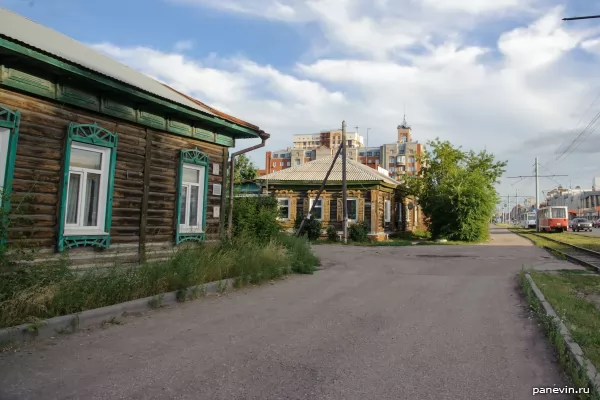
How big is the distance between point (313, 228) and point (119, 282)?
21.5m

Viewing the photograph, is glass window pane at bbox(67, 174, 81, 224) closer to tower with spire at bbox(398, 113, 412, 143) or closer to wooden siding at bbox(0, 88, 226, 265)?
wooden siding at bbox(0, 88, 226, 265)

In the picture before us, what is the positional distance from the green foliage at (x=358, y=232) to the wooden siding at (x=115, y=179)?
638 inches

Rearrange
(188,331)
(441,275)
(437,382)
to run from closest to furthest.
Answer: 1. (437,382)
2. (188,331)
3. (441,275)

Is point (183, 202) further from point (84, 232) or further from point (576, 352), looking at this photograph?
point (576, 352)

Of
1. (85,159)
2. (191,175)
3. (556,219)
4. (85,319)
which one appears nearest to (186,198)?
(191,175)

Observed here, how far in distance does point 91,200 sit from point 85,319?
10.0 ft

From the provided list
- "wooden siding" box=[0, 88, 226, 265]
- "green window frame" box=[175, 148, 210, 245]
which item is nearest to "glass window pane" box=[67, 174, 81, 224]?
"wooden siding" box=[0, 88, 226, 265]

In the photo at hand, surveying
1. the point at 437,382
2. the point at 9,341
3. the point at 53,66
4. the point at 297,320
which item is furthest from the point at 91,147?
the point at 437,382

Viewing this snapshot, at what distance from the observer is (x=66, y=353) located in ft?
15.5

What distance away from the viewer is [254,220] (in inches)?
523

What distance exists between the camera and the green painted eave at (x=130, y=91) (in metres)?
6.45

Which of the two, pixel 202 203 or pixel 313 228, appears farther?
pixel 313 228

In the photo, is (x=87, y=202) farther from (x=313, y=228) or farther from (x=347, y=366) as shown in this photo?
(x=313, y=228)

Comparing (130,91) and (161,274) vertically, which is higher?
(130,91)
